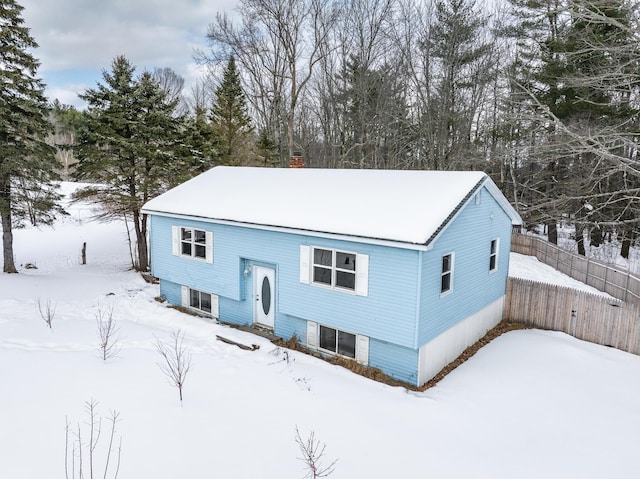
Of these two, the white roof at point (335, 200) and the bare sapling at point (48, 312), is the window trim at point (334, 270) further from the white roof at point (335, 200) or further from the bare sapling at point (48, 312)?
the bare sapling at point (48, 312)

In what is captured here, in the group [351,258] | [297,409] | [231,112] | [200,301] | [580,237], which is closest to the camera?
[297,409]

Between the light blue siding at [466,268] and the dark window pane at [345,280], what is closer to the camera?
the light blue siding at [466,268]

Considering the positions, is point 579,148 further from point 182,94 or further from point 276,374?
point 182,94

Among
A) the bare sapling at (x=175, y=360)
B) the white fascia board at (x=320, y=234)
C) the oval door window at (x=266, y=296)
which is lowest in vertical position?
the bare sapling at (x=175, y=360)

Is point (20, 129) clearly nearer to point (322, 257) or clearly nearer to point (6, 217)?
point (6, 217)

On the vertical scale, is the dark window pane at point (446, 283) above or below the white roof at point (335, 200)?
below

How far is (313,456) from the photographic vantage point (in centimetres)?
573

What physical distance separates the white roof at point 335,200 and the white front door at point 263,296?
154 centimetres

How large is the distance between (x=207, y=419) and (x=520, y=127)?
21.5m

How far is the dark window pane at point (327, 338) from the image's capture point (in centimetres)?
1077

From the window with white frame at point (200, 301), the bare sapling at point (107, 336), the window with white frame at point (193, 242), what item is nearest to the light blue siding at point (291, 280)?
the window with white frame at point (193, 242)

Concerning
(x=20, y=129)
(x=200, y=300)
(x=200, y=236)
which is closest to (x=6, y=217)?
(x=20, y=129)

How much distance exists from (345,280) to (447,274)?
8.12 ft

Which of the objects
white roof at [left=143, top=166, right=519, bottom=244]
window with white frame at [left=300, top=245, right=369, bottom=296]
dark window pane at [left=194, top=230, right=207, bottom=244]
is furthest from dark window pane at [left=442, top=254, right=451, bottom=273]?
dark window pane at [left=194, top=230, right=207, bottom=244]
